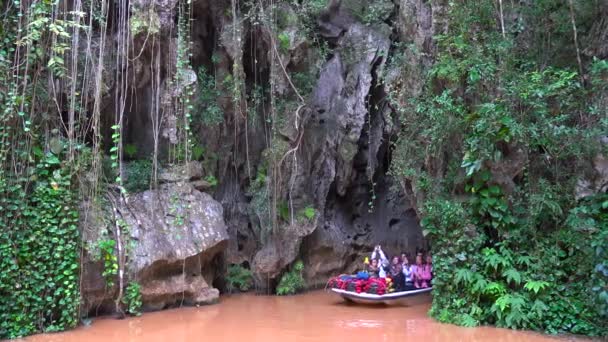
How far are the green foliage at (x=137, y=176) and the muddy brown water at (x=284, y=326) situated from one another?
233 cm

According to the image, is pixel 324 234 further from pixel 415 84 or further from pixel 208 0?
pixel 208 0

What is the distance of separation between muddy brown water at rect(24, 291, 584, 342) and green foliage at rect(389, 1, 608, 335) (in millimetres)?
552

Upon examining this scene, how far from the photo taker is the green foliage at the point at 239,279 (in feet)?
37.3

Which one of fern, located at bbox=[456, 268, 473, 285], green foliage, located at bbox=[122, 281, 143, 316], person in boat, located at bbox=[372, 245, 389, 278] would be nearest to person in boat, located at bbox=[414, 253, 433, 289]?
person in boat, located at bbox=[372, 245, 389, 278]

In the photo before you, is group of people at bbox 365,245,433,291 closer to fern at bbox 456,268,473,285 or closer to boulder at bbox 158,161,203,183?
fern at bbox 456,268,473,285

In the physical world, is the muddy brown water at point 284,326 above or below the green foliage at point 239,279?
below

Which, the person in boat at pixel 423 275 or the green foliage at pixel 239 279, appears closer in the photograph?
the person in boat at pixel 423 275

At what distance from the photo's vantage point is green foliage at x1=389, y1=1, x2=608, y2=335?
25.6 ft

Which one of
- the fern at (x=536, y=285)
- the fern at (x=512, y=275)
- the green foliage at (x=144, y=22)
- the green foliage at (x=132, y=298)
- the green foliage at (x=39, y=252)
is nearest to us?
the green foliage at (x=39, y=252)

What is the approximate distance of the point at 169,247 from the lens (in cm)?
947

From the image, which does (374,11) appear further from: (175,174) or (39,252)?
(39,252)

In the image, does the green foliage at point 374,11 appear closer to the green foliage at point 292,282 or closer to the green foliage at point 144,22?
the green foliage at point 144,22

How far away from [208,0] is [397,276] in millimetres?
6788

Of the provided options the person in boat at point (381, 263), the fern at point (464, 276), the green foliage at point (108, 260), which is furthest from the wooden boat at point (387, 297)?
the green foliage at point (108, 260)
